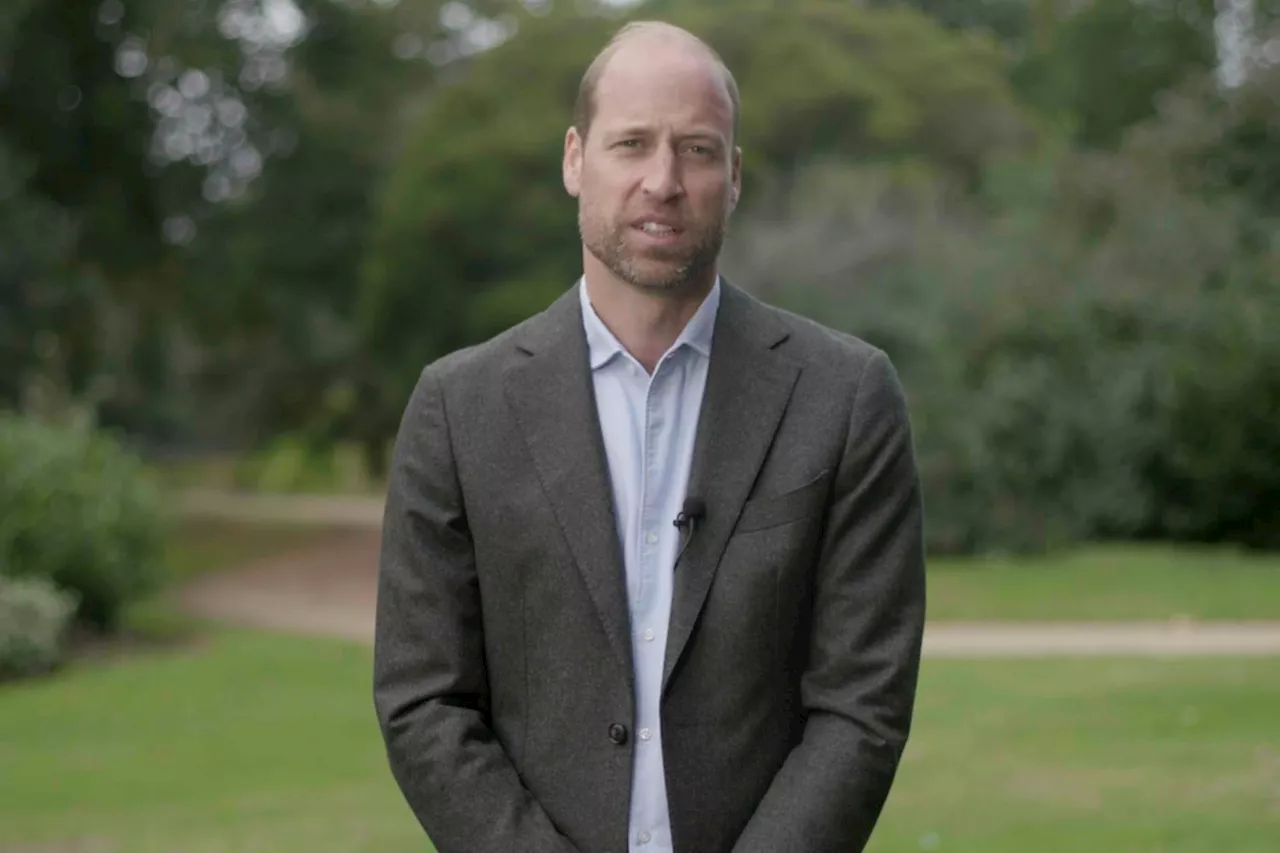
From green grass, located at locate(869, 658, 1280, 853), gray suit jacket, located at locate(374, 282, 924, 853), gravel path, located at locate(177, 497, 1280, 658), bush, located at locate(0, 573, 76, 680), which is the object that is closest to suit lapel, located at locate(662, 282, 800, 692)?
gray suit jacket, located at locate(374, 282, 924, 853)

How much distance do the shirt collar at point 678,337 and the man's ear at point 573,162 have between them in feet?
0.48

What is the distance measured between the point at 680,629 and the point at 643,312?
1.57 ft

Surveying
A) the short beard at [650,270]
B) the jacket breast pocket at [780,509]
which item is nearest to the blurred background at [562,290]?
the jacket breast pocket at [780,509]

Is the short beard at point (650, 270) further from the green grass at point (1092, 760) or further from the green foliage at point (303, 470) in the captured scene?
the green foliage at point (303, 470)

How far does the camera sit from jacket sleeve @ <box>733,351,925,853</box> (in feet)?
8.52

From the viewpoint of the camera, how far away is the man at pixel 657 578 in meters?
2.62

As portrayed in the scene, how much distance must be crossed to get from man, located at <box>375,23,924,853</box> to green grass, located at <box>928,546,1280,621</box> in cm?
1146

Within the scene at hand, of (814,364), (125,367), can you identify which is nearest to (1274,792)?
(814,364)

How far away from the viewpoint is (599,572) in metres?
2.62

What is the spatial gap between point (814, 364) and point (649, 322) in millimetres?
261

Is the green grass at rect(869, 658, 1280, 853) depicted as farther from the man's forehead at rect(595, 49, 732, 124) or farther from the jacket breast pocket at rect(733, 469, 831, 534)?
the man's forehead at rect(595, 49, 732, 124)

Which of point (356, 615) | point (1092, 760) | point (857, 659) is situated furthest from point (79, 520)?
point (857, 659)

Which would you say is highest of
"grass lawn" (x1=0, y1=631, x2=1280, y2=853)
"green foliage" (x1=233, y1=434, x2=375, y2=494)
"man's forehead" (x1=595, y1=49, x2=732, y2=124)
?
"man's forehead" (x1=595, y1=49, x2=732, y2=124)

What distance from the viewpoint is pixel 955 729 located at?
9664 millimetres
